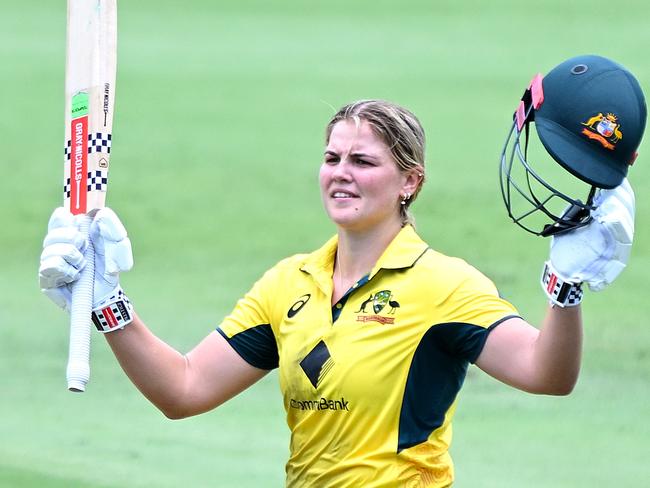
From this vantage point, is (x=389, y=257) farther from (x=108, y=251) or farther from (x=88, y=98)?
(x=88, y=98)

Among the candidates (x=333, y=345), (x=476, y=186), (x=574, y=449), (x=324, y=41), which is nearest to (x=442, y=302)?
(x=333, y=345)

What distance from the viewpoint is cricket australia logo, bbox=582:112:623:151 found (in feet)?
11.1

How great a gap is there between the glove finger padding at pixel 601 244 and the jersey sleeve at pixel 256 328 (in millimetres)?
1037

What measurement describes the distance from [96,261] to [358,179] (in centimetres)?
80

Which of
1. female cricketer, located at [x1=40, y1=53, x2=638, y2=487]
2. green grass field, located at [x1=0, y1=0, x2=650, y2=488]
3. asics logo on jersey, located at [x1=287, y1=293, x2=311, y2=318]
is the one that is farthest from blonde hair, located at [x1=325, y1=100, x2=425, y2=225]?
green grass field, located at [x1=0, y1=0, x2=650, y2=488]

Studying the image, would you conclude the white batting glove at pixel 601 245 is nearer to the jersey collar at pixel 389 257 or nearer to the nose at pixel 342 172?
the jersey collar at pixel 389 257

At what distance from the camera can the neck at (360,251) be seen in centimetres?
395

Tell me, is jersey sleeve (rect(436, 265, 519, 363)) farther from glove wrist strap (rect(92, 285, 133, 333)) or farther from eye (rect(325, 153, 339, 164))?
glove wrist strap (rect(92, 285, 133, 333))

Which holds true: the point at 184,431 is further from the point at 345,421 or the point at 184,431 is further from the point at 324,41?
the point at 324,41

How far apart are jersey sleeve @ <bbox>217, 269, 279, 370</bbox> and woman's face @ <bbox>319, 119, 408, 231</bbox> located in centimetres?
35

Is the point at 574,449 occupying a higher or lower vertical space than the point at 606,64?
lower

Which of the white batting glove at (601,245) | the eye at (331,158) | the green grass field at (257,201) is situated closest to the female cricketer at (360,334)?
the eye at (331,158)

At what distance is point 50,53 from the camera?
12.1m

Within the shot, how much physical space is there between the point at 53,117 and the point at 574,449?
5.90m
